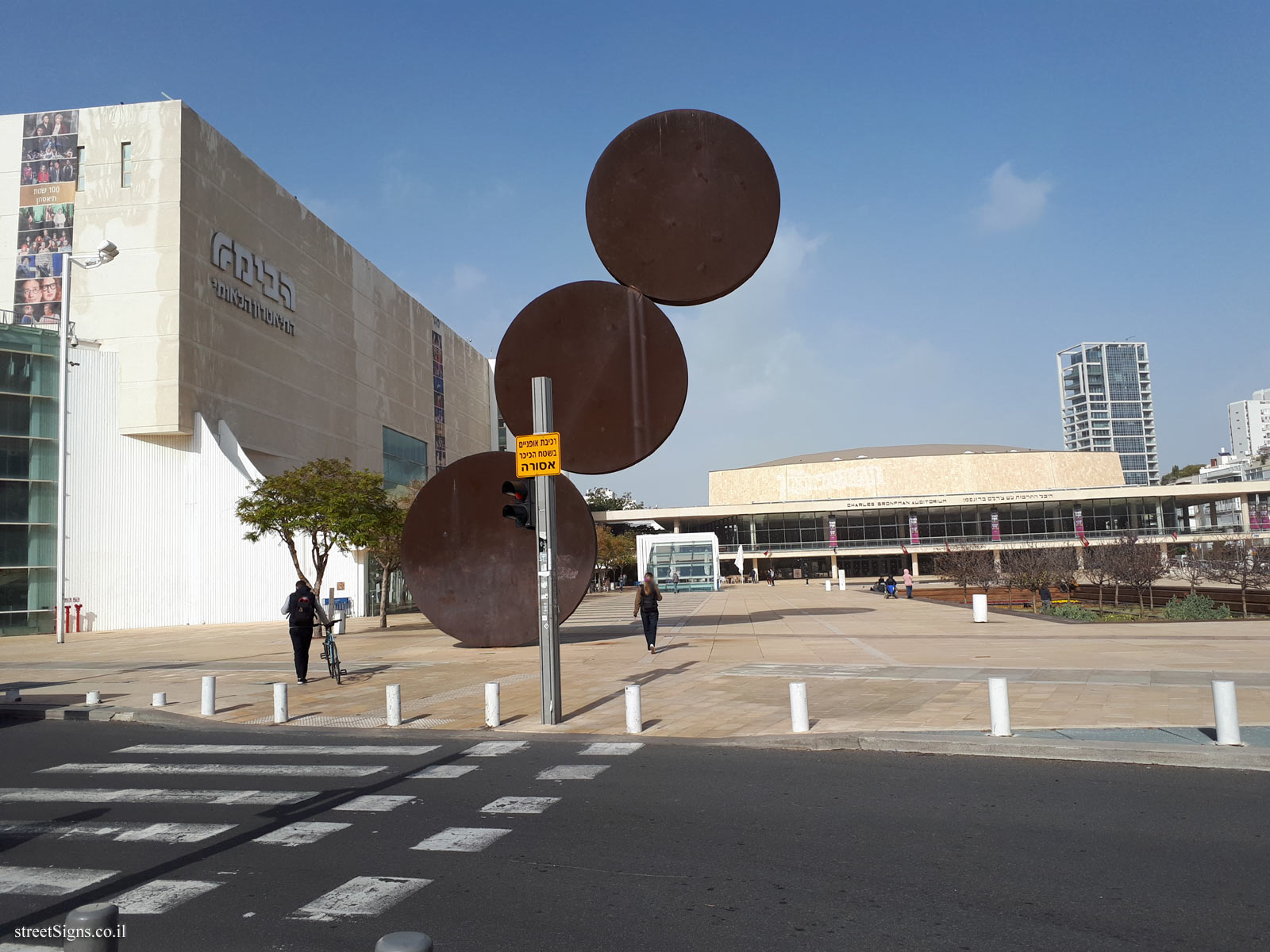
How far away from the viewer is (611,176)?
65.8 feet

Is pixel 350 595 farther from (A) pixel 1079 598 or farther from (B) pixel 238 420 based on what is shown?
(A) pixel 1079 598

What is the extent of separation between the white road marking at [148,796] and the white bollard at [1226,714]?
8304mm

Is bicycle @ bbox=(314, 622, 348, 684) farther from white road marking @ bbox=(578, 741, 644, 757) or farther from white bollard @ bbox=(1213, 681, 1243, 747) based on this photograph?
white bollard @ bbox=(1213, 681, 1243, 747)

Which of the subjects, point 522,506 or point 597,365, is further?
point 597,365

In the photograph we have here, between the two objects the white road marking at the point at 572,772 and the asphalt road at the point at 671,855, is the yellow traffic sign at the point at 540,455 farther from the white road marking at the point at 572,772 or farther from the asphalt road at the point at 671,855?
the white road marking at the point at 572,772

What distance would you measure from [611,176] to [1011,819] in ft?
53.9

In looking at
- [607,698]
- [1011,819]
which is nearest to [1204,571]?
[607,698]

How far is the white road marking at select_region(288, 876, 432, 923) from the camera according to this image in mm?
5039

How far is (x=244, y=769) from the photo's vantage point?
929cm

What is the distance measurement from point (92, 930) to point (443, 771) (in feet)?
20.9

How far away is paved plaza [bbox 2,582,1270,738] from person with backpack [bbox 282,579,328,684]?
47cm

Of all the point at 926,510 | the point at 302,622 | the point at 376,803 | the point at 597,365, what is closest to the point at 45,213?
the point at 597,365

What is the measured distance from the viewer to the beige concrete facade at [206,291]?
40281 millimetres

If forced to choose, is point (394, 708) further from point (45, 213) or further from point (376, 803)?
point (45, 213)
